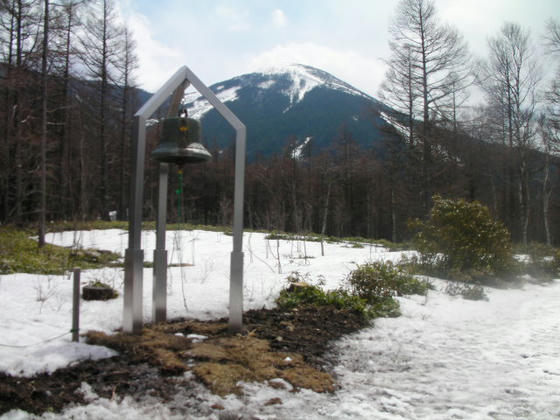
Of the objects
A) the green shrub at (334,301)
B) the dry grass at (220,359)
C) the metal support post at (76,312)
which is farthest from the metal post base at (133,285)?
the green shrub at (334,301)

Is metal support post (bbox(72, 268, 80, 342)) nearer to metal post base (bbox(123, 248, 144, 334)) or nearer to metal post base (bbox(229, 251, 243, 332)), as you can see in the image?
metal post base (bbox(123, 248, 144, 334))

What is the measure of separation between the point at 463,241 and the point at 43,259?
9.05 m

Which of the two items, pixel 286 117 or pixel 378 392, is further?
pixel 286 117

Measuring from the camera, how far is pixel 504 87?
20.6 meters

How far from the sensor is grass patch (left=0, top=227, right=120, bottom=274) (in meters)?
7.02

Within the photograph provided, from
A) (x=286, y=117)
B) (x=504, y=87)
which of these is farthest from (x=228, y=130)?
(x=504, y=87)

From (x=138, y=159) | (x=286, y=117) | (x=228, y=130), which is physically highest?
(x=286, y=117)

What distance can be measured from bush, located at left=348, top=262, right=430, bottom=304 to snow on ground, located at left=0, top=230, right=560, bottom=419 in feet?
0.88

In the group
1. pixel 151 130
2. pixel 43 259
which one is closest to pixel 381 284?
pixel 43 259

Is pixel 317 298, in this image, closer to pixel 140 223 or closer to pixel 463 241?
pixel 140 223

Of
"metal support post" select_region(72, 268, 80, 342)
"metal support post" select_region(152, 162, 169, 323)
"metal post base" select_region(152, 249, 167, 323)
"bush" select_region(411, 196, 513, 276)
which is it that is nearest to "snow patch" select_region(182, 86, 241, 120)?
"metal support post" select_region(152, 162, 169, 323)

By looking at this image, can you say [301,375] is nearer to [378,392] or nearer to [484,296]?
[378,392]

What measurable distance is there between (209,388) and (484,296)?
6083 mm

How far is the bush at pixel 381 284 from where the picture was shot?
5898 mm
